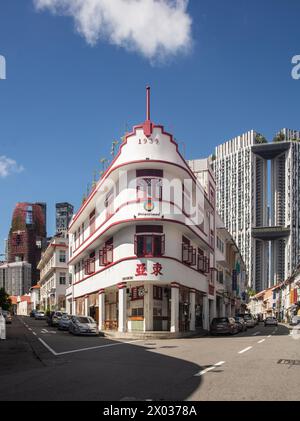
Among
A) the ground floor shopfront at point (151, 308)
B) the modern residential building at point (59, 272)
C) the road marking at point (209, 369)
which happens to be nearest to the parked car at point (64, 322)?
the ground floor shopfront at point (151, 308)

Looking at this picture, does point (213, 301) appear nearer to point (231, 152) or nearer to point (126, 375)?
point (126, 375)

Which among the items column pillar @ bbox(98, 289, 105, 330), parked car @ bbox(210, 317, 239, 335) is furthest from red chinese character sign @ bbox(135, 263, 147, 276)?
parked car @ bbox(210, 317, 239, 335)

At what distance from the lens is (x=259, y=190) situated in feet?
522

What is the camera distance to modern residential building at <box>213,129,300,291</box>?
150875mm

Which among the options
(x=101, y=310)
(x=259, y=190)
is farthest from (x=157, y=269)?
(x=259, y=190)

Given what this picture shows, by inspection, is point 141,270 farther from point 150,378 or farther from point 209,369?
point 150,378

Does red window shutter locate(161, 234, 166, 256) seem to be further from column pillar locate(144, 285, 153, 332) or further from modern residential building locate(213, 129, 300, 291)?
modern residential building locate(213, 129, 300, 291)

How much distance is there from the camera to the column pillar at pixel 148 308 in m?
35.4

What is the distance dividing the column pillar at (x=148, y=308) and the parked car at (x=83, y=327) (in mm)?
3444

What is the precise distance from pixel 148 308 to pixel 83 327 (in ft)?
14.9

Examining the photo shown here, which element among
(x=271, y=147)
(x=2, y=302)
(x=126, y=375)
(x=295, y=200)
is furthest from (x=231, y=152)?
(x=126, y=375)

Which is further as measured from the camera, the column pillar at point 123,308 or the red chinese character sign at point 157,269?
the column pillar at point 123,308

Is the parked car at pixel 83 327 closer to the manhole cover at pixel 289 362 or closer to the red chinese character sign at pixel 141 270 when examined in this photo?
the red chinese character sign at pixel 141 270

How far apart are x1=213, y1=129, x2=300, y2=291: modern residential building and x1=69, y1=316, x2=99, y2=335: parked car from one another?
389ft
